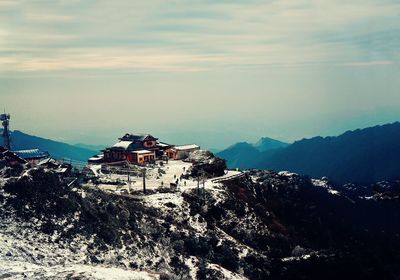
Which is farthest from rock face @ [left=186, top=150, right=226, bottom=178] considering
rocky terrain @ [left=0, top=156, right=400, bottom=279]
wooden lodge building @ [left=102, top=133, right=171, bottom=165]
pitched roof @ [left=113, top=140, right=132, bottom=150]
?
pitched roof @ [left=113, top=140, right=132, bottom=150]

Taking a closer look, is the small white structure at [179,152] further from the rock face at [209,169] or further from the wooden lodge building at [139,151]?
the rock face at [209,169]

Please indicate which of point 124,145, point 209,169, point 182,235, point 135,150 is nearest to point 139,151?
point 135,150

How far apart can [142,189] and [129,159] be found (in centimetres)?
3527

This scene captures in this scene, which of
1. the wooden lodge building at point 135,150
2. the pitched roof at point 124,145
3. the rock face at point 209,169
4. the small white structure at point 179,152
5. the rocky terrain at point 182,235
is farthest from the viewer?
the small white structure at point 179,152

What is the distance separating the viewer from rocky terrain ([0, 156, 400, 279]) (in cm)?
5756

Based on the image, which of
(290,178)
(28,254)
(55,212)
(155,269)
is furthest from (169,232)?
(290,178)

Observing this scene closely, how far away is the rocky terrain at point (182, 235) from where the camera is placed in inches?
2266

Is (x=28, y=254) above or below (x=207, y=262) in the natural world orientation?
above

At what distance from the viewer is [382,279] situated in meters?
86.1

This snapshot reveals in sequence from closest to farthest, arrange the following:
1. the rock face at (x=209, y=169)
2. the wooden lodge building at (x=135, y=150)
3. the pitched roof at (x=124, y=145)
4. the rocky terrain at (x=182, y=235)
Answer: the rocky terrain at (x=182, y=235), the rock face at (x=209, y=169), the wooden lodge building at (x=135, y=150), the pitched roof at (x=124, y=145)

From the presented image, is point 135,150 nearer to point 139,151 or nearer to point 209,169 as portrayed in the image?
point 139,151

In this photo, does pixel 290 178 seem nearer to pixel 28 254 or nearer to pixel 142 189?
pixel 142 189

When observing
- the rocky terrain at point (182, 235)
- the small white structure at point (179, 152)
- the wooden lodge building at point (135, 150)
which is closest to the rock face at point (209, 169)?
the rocky terrain at point (182, 235)

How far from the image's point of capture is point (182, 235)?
74688mm
